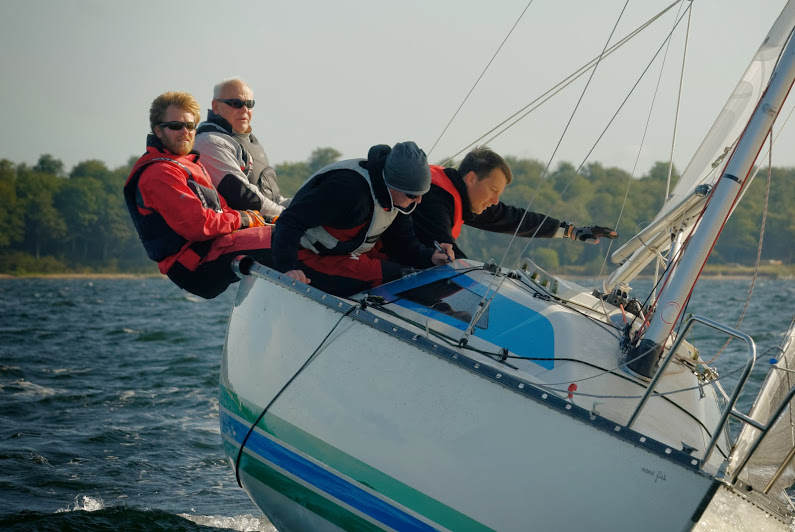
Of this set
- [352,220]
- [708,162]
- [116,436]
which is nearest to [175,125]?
[352,220]

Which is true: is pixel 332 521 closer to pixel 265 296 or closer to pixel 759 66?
pixel 265 296

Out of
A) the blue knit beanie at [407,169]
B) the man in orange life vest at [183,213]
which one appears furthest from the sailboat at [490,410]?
the blue knit beanie at [407,169]

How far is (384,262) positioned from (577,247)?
65.0 meters

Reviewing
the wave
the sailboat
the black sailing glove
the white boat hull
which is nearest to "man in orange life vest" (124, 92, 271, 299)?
the sailboat

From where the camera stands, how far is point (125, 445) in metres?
6.68

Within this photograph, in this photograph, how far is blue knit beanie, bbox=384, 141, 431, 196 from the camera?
3.89 m

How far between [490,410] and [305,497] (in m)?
0.94

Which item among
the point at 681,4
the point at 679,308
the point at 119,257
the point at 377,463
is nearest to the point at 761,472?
the point at 679,308

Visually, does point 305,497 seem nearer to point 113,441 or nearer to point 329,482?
point 329,482

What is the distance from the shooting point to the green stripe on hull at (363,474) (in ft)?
10.8

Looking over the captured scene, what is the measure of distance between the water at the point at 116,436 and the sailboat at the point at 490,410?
127 cm

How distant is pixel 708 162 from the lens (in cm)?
595

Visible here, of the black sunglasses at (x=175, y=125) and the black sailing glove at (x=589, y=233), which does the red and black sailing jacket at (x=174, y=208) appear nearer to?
the black sunglasses at (x=175, y=125)

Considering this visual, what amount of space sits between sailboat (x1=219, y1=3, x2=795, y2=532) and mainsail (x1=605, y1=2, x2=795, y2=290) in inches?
29.1
